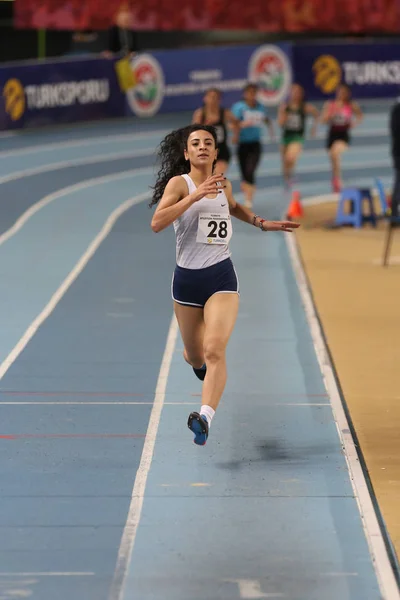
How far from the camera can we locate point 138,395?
35.5ft

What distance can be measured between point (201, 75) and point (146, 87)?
194cm

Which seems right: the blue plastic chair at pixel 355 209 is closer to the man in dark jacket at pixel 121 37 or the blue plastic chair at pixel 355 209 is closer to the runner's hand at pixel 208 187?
the man in dark jacket at pixel 121 37

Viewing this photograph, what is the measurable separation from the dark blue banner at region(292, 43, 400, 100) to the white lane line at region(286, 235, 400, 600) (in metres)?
22.3

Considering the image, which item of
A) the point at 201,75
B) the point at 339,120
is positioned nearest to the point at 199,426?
the point at 339,120

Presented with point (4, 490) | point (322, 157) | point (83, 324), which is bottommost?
point (322, 157)

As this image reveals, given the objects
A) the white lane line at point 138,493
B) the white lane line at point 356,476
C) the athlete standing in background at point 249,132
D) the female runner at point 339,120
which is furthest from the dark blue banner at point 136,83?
the white lane line at point 138,493

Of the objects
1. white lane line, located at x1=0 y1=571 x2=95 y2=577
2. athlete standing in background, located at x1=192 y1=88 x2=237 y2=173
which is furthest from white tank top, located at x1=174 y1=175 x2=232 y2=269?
athlete standing in background, located at x1=192 y1=88 x2=237 y2=173

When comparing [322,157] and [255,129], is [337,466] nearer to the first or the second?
[255,129]

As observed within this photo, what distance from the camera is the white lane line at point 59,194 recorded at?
67.9 ft

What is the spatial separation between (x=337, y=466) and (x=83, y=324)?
5508 millimetres

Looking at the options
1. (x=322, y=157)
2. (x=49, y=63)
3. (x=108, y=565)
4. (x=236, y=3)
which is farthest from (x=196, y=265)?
(x=236, y=3)

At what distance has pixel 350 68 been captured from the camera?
37406 millimetres

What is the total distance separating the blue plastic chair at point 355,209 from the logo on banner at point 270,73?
13462 mm

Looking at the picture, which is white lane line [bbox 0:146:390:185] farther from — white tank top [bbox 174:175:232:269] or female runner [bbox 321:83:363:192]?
white tank top [bbox 174:175:232:269]
